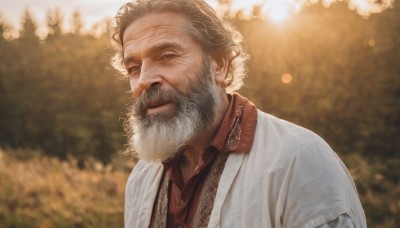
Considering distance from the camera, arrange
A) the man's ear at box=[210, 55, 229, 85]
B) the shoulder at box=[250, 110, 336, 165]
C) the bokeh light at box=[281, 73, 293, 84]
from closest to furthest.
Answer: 1. the shoulder at box=[250, 110, 336, 165]
2. the man's ear at box=[210, 55, 229, 85]
3. the bokeh light at box=[281, 73, 293, 84]

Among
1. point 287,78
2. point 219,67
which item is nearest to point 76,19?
point 287,78

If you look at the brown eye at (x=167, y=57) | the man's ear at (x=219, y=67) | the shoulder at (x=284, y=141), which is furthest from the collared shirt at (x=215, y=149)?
the brown eye at (x=167, y=57)

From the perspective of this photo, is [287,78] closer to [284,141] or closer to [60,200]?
[60,200]

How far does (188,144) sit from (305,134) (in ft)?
2.29

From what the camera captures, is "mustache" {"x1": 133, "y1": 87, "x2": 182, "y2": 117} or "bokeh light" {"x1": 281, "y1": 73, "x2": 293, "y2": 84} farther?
"bokeh light" {"x1": 281, "y1": 73, "x2": 293, "y2": 84}

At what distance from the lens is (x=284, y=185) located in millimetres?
1765

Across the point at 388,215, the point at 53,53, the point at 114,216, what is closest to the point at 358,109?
the point at 388,215

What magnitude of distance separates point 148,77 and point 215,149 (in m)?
0.49

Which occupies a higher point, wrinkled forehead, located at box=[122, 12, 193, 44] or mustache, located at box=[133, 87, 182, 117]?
wrinkled forehead, located at box=[122, 12, 193, 44]

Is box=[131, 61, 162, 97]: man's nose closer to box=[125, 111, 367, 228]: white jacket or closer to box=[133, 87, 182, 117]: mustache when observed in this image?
box=[133, 87, 182, 117]: mustache

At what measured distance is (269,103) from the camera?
38.1 feet

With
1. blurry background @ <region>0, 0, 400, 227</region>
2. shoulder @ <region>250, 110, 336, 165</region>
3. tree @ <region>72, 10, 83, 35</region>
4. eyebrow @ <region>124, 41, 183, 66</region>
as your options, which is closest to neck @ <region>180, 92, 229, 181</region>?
shoulder @ <region>250, 110, 336, 165</region>

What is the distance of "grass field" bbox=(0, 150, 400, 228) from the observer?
22.2 feet

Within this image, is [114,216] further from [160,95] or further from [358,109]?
[358,109]
